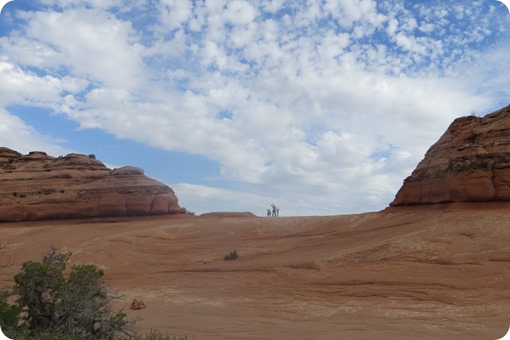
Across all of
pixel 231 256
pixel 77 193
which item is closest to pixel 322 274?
pixel 231 256

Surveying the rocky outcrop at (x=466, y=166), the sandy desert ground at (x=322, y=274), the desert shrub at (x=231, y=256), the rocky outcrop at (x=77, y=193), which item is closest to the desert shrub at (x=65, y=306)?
the sandy desert ground at (x=322, y=274)

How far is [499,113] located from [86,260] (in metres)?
22.8

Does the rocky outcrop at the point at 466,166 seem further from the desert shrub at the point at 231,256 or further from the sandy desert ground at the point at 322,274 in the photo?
the desert shrub at the point at 231,256

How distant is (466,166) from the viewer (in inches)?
789

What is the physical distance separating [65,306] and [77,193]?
2590 cm

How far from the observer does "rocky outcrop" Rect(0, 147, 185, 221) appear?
32625 mm

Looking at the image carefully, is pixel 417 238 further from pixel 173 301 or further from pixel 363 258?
pixel 173 301

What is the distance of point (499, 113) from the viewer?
21.6 meters

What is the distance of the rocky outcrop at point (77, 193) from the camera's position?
3262 cm

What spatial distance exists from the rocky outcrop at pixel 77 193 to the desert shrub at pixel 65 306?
2314 cm

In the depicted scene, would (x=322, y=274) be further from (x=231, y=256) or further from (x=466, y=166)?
(x=466, y=166)

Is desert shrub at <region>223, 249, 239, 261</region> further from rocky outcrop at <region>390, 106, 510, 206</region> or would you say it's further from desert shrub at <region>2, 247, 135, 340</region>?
desert shrub at <region>2, 247, 135, 340</region>

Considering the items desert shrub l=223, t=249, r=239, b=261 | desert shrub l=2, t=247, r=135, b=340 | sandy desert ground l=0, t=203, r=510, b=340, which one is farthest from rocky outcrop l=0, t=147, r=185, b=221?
desert shrub l=2, t=247, r=135, b=340

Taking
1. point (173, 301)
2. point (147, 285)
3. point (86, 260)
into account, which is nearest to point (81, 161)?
point (86, 260)
